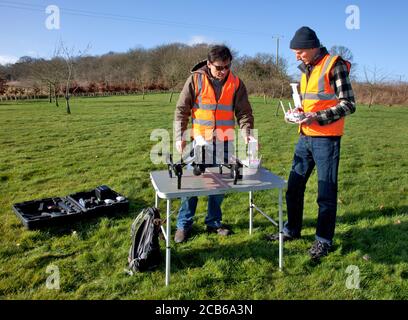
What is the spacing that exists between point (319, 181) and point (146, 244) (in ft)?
6.02

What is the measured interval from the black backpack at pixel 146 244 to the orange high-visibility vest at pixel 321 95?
178 cm

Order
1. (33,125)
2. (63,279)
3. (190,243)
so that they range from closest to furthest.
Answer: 1. (63,279)
2. (190,243)
3. (33,125)

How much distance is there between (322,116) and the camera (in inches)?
127

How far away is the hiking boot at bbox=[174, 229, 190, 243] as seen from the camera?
393cm

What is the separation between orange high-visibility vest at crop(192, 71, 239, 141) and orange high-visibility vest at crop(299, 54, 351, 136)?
0.76 metres

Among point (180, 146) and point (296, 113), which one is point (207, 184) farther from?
point (296, 113)

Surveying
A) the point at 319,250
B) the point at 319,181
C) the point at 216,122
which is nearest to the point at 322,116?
the point at 319,181

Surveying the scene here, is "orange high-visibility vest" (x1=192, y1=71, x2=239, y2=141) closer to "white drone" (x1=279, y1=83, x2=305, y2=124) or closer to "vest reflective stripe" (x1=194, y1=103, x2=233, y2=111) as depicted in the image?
"vest reflective stripe" (x1=194, y1=103, x2=233, y2=111)

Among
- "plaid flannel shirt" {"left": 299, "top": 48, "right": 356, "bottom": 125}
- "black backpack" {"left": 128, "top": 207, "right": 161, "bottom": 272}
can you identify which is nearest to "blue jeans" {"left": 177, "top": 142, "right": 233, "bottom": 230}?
"black backpack" {"left": 128, "top": 207, "right": 161, "bottom": 272}

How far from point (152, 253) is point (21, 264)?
1.33m

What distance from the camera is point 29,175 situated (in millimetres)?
6430
